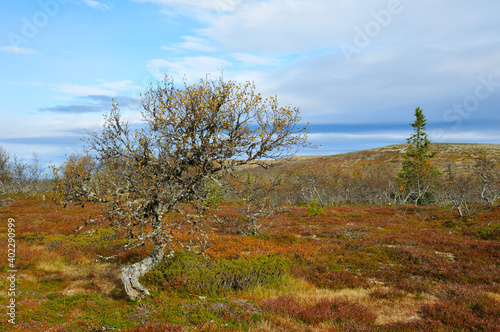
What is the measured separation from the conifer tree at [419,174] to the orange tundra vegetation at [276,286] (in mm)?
29586

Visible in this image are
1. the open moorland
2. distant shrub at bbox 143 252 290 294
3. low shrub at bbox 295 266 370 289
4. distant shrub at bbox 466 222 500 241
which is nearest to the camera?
the open moorland

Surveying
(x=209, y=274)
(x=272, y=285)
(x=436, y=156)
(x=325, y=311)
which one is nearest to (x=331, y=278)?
(x=272, y=285)

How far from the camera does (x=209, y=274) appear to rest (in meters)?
10.9

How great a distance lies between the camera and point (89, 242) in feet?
60.2

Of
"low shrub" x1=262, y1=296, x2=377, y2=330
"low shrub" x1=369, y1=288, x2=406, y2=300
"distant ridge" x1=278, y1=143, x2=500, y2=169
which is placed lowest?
"low shrub" x1=369, y1=288, x2=406, y2=300

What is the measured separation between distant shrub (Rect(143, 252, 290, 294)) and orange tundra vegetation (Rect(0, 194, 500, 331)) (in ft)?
0.14

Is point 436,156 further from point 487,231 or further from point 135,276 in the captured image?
point 135,276

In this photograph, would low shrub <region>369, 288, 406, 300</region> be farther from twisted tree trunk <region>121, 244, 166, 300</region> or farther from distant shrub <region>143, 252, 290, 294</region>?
twisted tree trunk <region>121, 244, 166, 300</region>

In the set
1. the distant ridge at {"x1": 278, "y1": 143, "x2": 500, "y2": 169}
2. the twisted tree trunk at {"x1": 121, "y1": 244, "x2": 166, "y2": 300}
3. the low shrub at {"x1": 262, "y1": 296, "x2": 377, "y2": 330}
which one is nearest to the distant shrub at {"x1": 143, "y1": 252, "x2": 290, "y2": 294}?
the twisted tree trunk at {"x1": 121, "y1": 244, "x2": 166, "y2": 300}

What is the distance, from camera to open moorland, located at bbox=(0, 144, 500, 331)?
25.4ft

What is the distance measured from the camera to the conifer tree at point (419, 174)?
47.7m

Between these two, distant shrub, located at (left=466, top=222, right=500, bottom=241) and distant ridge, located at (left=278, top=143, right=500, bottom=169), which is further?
distant ridge, located at (left=278, top=143, right=500, bottom=169)

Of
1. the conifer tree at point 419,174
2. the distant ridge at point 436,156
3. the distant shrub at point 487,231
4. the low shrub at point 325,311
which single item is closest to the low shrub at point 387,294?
the low shrub at point 325,311

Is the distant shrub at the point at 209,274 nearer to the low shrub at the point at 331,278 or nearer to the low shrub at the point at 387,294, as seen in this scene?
the low shrub at the point at 331,278
